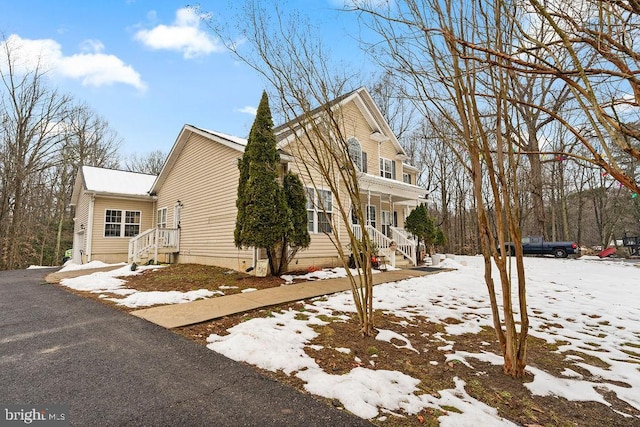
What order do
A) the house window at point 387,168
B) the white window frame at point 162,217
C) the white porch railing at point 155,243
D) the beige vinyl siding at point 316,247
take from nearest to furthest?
the beige vinyl siding at point 316,247 < the white porch railing at point 155,243 < the white window frame at point 162,217 < the house window at point 387,168

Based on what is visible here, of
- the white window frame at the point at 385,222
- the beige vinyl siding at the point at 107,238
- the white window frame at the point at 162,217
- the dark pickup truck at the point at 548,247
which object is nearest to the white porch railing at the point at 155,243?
the white window frame at the point at 162,217

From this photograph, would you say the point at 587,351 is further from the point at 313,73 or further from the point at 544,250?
the point at 544,250

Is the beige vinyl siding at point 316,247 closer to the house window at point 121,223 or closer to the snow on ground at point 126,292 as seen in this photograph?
the snow on ground at point 126,292

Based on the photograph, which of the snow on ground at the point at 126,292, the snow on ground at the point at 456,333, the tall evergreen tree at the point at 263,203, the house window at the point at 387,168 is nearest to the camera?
the snow on ground at the point at 456,333

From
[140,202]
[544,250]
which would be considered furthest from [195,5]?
[544,250]

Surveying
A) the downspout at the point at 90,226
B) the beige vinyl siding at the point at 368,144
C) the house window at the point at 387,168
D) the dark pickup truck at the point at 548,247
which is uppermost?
the beige vinyl siding at the point at 368,144

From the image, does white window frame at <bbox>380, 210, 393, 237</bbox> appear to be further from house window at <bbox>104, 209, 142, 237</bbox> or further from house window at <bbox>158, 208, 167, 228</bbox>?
house window at <bbox>104, 209, 142, 237</bbox>

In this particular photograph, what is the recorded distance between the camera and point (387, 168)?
50.0 feet

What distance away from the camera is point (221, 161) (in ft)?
35.9

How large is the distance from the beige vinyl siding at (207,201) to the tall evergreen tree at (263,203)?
1.37 meters

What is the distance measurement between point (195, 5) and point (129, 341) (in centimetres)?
479

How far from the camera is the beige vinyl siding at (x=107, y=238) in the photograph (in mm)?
14078

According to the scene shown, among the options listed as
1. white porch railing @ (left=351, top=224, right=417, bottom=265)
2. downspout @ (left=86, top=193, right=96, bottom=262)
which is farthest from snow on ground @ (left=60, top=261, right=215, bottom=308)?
white porch railing @ (left=351, top=224, right=417, bottom=265)

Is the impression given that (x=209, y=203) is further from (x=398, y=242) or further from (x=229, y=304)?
(x=398, y=242)
